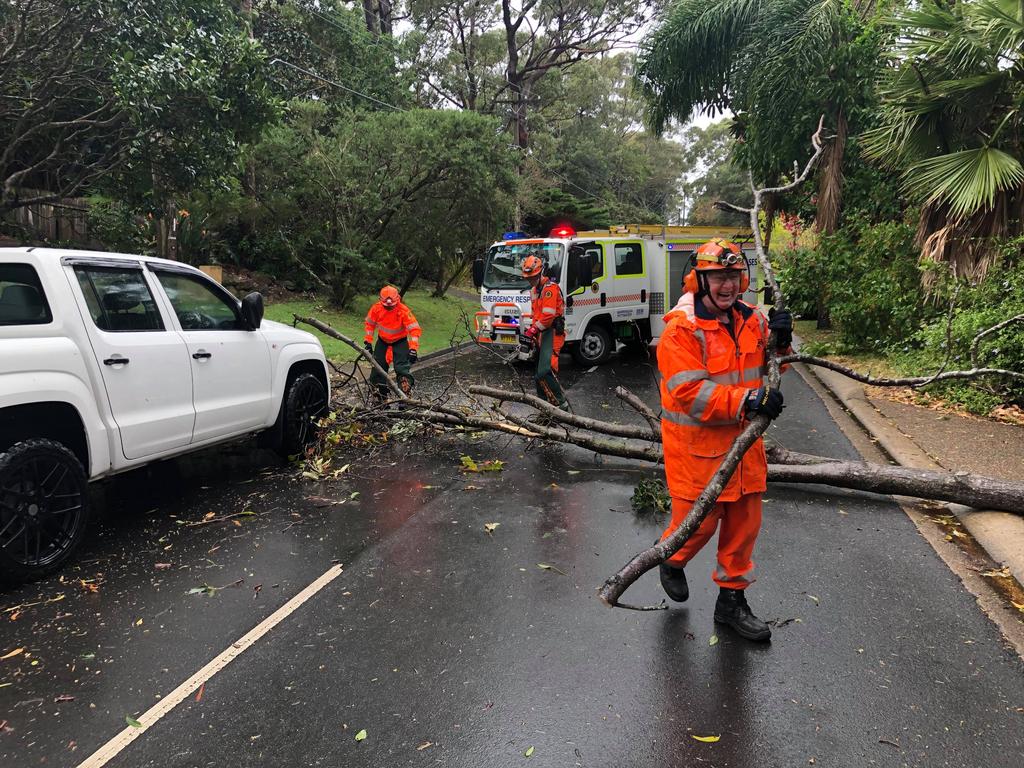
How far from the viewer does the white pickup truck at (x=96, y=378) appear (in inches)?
155

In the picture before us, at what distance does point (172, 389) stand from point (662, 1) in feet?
110

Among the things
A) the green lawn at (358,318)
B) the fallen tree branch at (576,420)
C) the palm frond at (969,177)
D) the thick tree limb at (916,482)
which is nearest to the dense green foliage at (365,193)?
the green lawn at (358,318)

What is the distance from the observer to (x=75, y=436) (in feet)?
14.4

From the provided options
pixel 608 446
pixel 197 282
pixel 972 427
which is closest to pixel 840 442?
pixel 972 427

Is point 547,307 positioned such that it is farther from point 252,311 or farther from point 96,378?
point 96,378

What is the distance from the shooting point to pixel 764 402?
305 cm

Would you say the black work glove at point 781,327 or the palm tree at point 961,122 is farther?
the palm tree at point 961,122

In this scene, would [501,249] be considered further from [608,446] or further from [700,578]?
[700,578]

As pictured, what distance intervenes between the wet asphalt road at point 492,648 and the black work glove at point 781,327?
4.67 feet

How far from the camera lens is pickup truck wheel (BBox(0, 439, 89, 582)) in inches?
151

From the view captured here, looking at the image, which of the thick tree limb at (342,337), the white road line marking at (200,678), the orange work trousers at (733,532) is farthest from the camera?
the thick tree limb at (342,337)

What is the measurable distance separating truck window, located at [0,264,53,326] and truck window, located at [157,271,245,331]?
1011 millimetres

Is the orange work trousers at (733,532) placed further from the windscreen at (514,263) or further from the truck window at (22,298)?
the windscreen at (514,263)

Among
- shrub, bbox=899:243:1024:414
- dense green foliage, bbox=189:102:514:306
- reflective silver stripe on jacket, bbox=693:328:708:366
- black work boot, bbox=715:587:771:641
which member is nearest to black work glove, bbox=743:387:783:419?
reflective silver stripe on jacket, bbox=693:328:708:366
